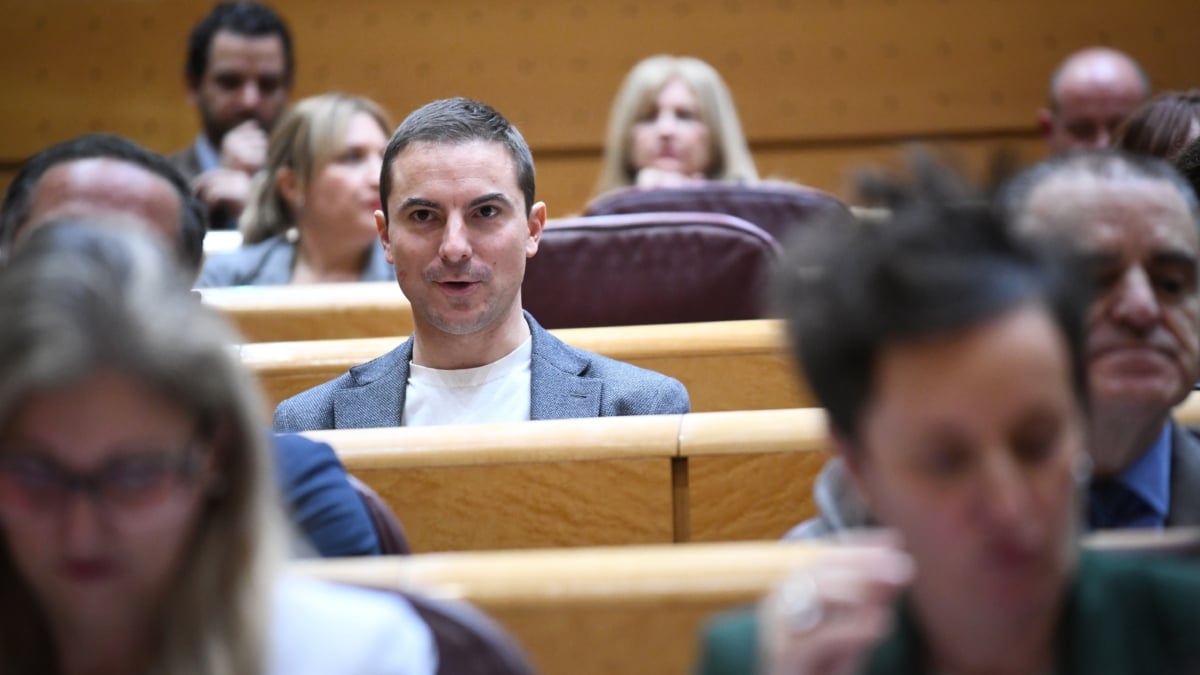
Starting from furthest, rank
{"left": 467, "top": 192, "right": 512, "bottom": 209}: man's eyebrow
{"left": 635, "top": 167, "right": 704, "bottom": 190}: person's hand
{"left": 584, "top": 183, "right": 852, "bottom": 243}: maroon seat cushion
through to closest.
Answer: {"left": 635, "top": 167, "right": 704, "bottom": 190}: person's hand → {"left": 584, "top": 183, "right": 852, "bottom": 243}: maroon seat cushion → {"left": 467, "top": 192, "right": 512, "bottom": 209}: man's eyebrow

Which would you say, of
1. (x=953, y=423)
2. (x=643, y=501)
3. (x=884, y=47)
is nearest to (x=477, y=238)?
(x=643, y=501)

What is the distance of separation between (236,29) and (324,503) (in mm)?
2400

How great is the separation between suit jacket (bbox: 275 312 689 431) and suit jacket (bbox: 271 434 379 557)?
54 cm

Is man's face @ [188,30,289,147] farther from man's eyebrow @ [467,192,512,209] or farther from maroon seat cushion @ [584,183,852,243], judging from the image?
man's eyebrow @ [467,192,512,209]

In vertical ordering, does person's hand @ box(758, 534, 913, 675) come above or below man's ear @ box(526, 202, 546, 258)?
above

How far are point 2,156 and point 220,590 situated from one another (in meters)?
3.58

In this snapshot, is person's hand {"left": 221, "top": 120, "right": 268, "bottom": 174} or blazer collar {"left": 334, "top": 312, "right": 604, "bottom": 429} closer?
blazer collar {"left": 334, "top": 312, "right": 604, "bottom": 429}

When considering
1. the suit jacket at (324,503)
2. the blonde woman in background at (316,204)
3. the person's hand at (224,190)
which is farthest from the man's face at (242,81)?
the suit jacket at (324,503)

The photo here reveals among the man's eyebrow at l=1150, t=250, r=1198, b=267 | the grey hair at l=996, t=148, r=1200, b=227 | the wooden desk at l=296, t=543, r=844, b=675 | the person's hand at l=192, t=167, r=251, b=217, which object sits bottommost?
the person's hand at l=192, t=167, r=251, b=217

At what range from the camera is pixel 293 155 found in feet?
9.19

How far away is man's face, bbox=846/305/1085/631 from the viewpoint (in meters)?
0.69

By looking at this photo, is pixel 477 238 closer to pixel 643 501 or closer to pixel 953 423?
pixel 643 501

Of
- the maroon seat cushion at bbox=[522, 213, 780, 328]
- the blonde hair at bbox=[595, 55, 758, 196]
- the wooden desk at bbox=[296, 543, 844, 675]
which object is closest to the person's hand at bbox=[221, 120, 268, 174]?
the blonde hair at bbox=[595, 55, 758, 196]

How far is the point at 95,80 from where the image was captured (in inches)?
157
